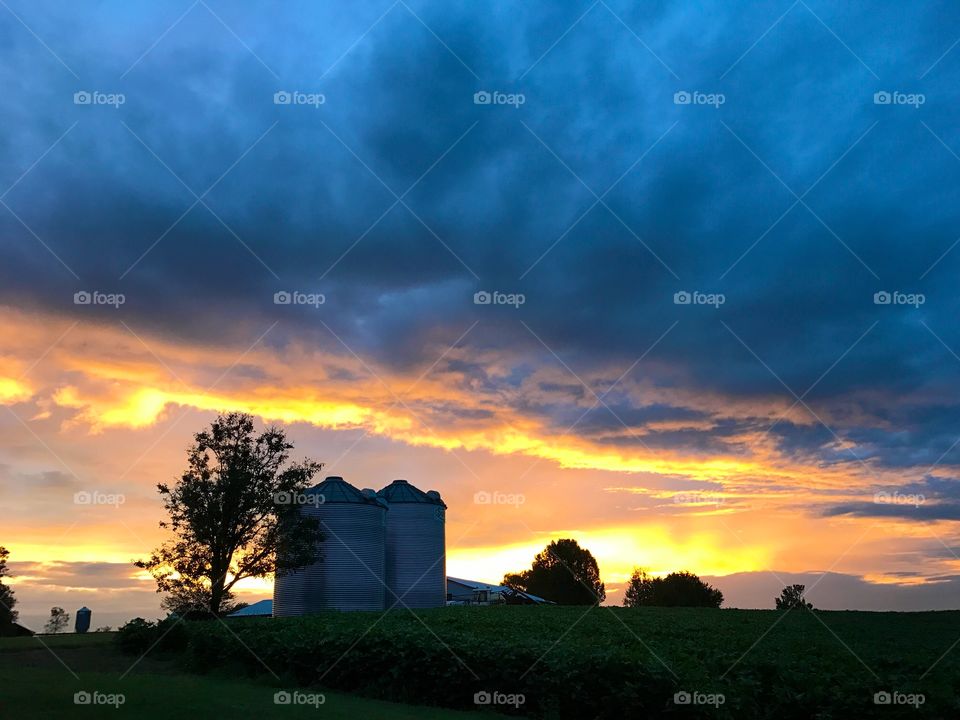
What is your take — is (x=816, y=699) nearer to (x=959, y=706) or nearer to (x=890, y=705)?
(x=890, y=705)

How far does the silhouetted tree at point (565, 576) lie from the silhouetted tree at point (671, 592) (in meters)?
4.95

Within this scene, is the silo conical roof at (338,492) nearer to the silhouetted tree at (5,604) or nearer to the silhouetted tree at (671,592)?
the silhouetted tree at (5,604)

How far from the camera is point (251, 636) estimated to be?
70.3ft

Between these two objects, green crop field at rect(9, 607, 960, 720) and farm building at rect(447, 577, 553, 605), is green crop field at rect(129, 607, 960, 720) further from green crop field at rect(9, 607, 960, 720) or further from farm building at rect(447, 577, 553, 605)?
farm building at rect(447, 577, 553, 605)

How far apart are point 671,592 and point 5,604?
72.6 metres

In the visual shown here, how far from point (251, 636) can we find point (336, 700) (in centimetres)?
722

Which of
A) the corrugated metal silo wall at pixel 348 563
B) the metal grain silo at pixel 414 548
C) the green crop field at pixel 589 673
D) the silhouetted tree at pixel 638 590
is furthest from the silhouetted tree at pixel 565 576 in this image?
the green crop field at pixel 589 673

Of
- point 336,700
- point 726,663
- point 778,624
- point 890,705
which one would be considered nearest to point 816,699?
point 890,705

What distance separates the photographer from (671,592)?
94.4 metres

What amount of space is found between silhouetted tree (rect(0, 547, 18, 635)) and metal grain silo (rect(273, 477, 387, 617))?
70.1 ft

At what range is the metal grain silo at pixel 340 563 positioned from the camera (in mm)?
45094

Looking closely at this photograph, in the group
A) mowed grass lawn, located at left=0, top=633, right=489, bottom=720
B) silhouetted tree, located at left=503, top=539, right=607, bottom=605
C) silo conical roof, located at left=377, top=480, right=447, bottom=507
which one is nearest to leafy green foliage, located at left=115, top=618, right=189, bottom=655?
mowed grass lawn, located at left=0, top=633, right=489, bottom=720

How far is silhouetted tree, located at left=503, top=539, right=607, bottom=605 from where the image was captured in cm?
9744

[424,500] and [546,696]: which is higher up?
[424,500]
